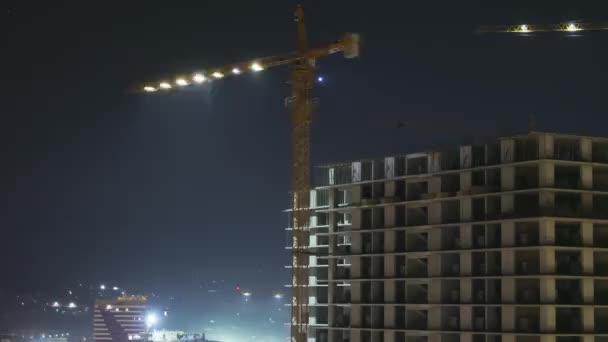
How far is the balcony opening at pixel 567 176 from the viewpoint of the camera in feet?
277

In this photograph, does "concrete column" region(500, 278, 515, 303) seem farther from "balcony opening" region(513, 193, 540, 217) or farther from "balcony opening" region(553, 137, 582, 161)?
"balcony opening" region(553, 137, 582, 161)

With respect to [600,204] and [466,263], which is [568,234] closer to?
[600,204]

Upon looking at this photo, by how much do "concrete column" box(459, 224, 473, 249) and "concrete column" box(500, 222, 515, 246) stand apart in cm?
378

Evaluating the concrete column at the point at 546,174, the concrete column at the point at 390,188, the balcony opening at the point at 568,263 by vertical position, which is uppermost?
the concrete column at the point at 390,188

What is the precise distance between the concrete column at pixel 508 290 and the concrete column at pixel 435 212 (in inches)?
390

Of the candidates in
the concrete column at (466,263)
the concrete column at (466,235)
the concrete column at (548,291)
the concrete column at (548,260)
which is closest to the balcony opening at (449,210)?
the concrete column at (466,235)

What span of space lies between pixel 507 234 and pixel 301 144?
37377 mm

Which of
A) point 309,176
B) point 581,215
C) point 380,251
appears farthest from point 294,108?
point 581,215

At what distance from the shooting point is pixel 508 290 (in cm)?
8412

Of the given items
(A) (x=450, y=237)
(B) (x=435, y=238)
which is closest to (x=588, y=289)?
(A) (x=450, y=237)

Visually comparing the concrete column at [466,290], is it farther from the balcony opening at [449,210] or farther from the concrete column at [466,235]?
the balcony opening at [449,210]

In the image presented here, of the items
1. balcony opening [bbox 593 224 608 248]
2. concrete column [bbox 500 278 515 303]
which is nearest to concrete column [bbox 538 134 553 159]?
balcony opening [bbox 593 224 608 248]

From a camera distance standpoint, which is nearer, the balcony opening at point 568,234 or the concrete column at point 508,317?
the balcony opening at point 568,234

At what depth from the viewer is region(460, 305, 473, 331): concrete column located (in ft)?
287
